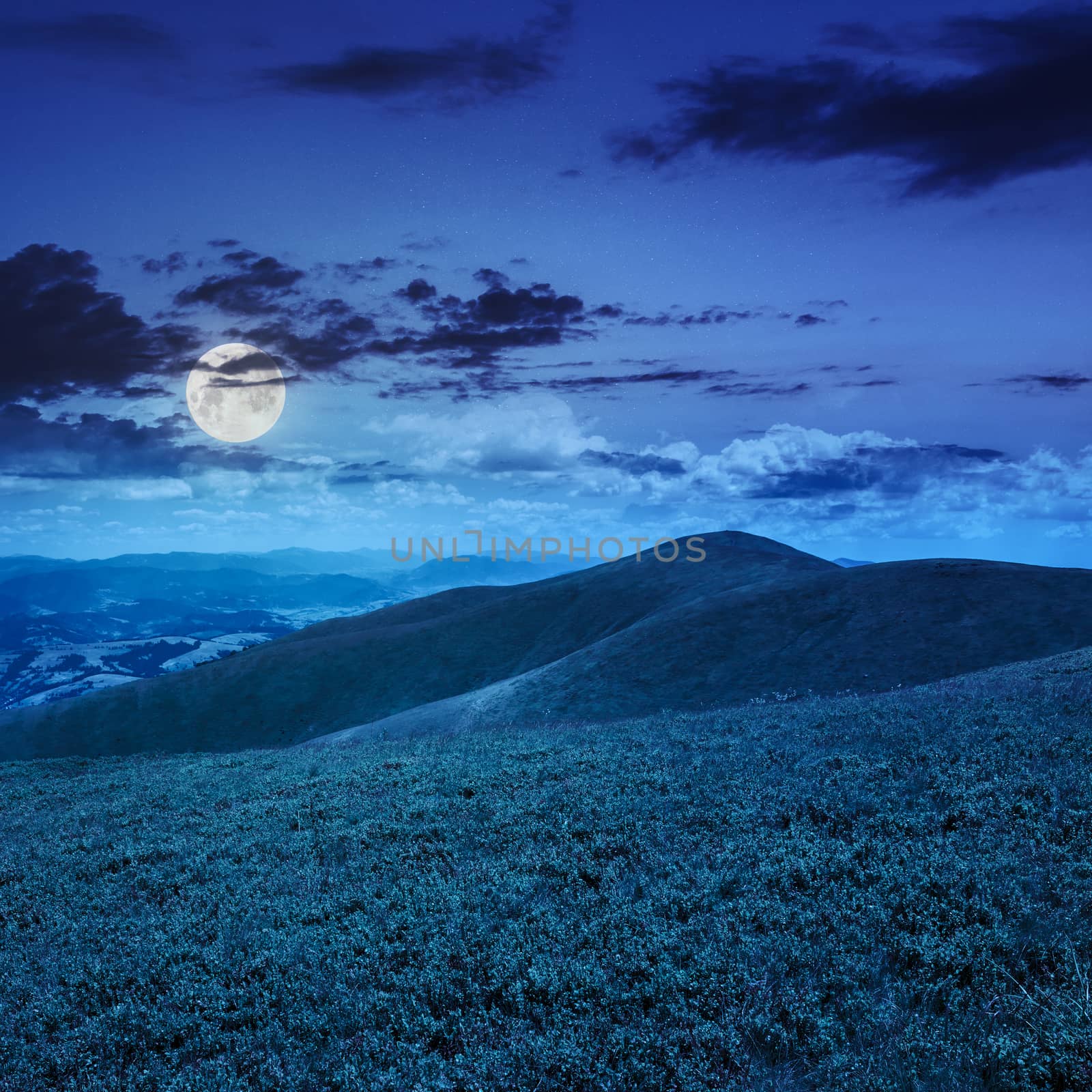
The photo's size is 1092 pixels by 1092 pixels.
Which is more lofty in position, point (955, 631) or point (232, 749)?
point (955, 631)

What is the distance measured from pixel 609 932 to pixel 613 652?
5142 cm

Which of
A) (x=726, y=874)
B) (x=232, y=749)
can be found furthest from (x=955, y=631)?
(x=232, y=749)

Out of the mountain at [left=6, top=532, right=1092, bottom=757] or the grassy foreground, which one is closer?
the grassy foreground

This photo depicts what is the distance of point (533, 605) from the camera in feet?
338

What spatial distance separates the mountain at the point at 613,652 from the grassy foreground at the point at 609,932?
30.9 m

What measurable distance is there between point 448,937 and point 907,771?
375 inches

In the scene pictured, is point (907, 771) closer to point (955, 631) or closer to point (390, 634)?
point (955, 631)

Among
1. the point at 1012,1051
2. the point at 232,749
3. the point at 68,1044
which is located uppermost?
the point at 1012,1051

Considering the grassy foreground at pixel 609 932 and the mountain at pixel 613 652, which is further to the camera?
the mountain at pixel 613 652

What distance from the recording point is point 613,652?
198ft

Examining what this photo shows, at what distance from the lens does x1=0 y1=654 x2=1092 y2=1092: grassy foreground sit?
7.12 metres

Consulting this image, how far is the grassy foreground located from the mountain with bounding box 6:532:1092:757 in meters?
30.9

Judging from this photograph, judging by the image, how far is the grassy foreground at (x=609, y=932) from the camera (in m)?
7.12

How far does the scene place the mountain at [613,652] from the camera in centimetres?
5169
